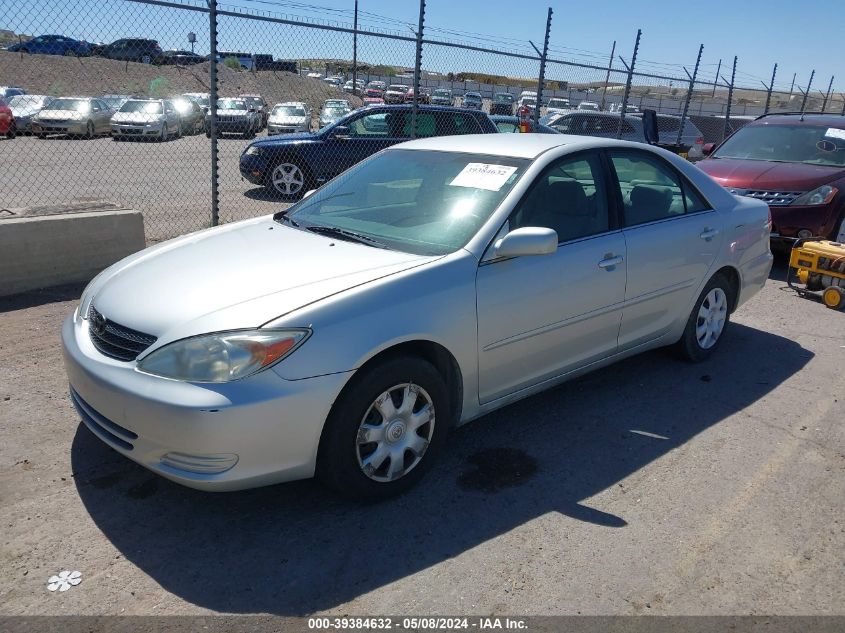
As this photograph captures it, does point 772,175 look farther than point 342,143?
No

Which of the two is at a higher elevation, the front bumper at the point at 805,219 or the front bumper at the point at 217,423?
the front bumper at the point at 805,219

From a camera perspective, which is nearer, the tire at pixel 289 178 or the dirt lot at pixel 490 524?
the dirt lot at pixel 490 524

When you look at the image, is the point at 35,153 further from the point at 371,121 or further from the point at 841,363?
the point at 841,363

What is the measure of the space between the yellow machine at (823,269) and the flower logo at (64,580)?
679cm

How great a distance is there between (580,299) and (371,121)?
28.4ft

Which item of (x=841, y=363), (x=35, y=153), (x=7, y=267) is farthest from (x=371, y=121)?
(x=35, y=153)

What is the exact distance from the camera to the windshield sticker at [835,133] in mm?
8891

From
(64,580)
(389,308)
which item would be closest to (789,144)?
(389,308)

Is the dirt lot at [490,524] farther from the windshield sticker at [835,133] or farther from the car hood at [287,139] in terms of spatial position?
the car hood at [287,139]

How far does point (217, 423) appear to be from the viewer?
269 cm

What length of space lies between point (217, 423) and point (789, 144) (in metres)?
8.92

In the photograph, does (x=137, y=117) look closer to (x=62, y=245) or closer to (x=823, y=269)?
(x=62, y=245)

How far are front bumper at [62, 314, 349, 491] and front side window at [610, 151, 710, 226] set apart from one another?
241 cm

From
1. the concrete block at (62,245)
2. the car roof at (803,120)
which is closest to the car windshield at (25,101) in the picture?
the concrete block at (62,245)
